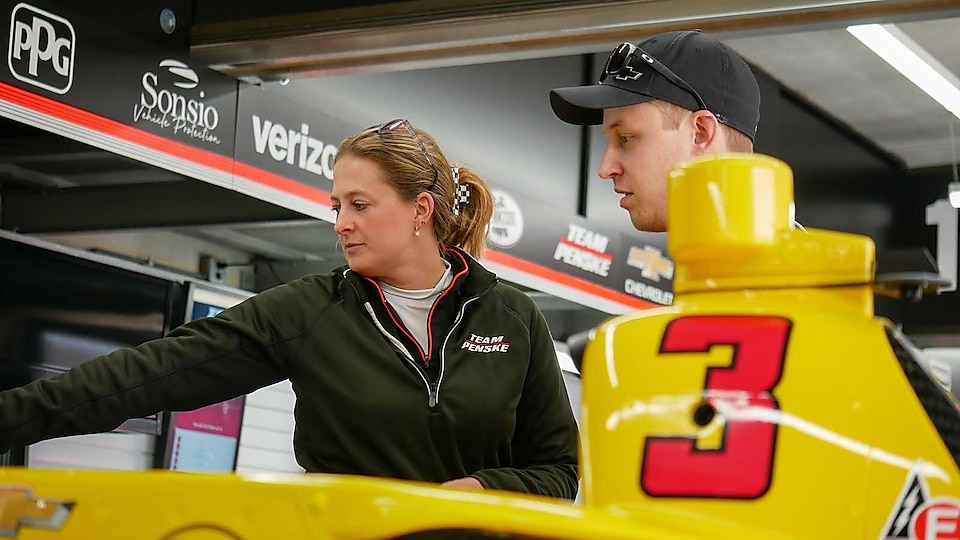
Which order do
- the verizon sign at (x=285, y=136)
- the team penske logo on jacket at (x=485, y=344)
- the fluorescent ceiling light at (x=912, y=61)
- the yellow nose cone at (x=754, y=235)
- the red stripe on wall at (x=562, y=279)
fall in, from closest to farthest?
1. the yellow nose cone at (x=754, y=235)
2. the team penske logo on jacket at (x=485, y=344)
3. the verizon sign at (x=285, y=136)
4. the red stripe on wall at (x=562, y=279)
5. the fluorescent ceiling light at (x=912, y=61)

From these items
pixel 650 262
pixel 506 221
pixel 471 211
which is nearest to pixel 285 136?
pixel 506 221

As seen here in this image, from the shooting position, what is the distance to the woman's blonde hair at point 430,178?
2.02 meters

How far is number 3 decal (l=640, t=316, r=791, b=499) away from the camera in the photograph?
101cm

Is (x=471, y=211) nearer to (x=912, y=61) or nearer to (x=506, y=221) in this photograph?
(x=506, y=221)

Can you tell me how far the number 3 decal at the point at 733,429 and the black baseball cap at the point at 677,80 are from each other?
560 mm

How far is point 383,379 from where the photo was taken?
1846 mm

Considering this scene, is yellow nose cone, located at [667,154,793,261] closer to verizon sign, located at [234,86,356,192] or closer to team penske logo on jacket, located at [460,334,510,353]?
team penske logo on jacket, located at [460,334,510,353]

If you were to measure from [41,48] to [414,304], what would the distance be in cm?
186

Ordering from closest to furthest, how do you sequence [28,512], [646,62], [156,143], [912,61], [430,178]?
[28,512] < [646,62] < [430,178] < [156,143] < [912,61]

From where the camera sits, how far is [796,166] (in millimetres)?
7918

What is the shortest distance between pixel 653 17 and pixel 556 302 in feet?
8.86

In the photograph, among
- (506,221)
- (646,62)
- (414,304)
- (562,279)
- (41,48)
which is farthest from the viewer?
(562,279)

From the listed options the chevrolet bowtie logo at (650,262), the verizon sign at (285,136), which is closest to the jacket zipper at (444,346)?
the verizon sign at (285,136)

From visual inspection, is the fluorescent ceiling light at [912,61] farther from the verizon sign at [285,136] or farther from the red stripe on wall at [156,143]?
the verizon sign at [285,136]
